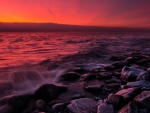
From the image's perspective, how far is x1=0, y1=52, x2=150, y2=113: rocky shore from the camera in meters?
3.88

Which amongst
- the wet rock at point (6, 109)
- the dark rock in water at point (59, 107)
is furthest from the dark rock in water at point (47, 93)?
the wet rock at point (6, 109)

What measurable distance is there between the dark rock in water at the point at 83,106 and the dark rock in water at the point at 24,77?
12.2 ft

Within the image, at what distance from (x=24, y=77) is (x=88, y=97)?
3.72 m

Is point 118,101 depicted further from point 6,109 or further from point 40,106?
point 6,109

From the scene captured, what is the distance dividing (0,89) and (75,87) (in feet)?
8.80

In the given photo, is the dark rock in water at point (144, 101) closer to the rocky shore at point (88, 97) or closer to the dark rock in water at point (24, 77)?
the rocky shore at point (88, 97)

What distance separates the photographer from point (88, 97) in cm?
535

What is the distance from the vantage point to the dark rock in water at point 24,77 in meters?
7.53

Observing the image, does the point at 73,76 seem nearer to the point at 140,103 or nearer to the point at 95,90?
the point at 95,90

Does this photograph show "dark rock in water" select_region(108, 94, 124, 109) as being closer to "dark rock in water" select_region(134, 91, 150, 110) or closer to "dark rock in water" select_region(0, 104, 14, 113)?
"dark rock in water" select_region(134, 91, 150, 110)

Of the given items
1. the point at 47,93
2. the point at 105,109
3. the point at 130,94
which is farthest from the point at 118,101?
the point at 47,93

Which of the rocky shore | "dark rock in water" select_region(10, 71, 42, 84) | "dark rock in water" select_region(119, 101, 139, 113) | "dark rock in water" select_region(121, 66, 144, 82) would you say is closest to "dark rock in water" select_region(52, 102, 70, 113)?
the rocky shore

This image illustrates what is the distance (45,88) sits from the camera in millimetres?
5582

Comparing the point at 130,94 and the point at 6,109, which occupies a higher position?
the point at 130,94
